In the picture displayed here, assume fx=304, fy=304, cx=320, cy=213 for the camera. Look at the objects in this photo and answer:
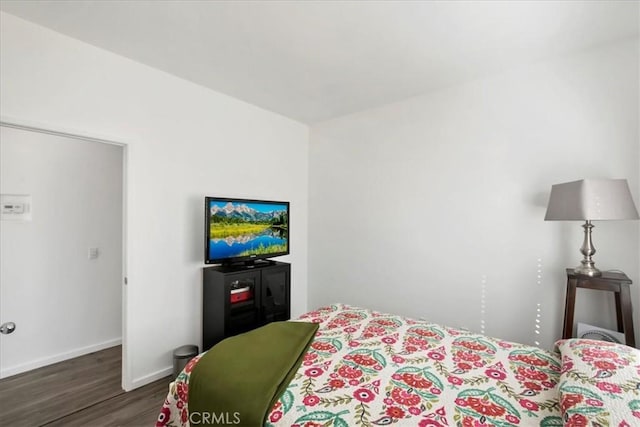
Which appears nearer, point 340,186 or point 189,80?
point 189,80

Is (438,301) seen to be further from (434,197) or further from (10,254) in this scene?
(10,254)

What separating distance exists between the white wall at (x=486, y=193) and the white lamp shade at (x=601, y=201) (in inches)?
14.7

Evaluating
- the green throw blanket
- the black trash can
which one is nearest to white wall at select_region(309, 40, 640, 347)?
the black trash can

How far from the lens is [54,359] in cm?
292

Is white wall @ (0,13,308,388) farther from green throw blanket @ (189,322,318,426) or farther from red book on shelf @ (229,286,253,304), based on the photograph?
green throw blanket @ (189,322,318,426)

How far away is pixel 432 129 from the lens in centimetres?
309

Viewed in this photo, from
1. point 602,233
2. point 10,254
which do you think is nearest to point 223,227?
point 10,254

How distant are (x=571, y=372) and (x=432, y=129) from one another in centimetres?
238

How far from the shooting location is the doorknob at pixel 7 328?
2.67 meters

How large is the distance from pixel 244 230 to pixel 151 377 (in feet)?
4.84

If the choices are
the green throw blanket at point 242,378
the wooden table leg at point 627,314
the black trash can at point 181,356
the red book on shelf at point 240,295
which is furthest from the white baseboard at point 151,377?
the wooden table leg at point 627,314

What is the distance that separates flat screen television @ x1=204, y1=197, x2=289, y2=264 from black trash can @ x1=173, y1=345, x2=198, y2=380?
0.79m

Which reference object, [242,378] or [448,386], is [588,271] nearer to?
[448,386]

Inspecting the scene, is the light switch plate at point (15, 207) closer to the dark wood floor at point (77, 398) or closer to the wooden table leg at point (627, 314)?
the dark wood floor at point (77, 398)
